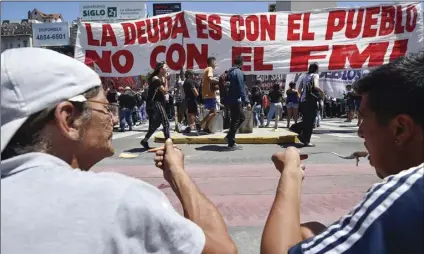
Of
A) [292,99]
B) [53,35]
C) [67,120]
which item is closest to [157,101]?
[292,99]

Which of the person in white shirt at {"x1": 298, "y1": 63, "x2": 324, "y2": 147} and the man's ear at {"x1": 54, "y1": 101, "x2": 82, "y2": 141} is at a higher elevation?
the man's ear at {"x1": 54, "y1": 101, "x2": 82, "y2": 141}

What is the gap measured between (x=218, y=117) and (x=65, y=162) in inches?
393

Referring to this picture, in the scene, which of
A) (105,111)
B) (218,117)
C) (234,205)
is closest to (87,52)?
(218,117)

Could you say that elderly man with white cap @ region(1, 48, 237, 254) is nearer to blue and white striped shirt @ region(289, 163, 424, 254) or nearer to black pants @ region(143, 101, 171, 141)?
blue and white striped shirt @ region(289, 163, 424, 254)

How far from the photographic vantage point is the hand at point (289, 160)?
5.80ft

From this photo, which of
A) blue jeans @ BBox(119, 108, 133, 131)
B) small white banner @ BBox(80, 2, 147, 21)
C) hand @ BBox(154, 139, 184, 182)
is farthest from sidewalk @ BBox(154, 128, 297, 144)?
small white banner @ BBox(80, 2, 147, 21)

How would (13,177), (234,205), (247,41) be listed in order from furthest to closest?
(247,41)
(234,205)
(13,177)

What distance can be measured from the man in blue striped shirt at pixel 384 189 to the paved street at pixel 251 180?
2.22 meters

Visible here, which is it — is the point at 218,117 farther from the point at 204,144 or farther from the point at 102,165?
the point at 102,165

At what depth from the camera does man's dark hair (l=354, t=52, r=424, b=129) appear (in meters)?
1.33

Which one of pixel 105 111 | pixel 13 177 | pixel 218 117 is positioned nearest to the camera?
pixel 13 177

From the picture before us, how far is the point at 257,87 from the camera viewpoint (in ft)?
52.9

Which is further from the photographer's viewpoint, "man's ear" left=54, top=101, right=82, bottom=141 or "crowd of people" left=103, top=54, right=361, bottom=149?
"crowd of people" left=103, top=54, right=361, bottom=149

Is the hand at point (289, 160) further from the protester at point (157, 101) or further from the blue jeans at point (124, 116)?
the blue jeans at point (124, 116)
